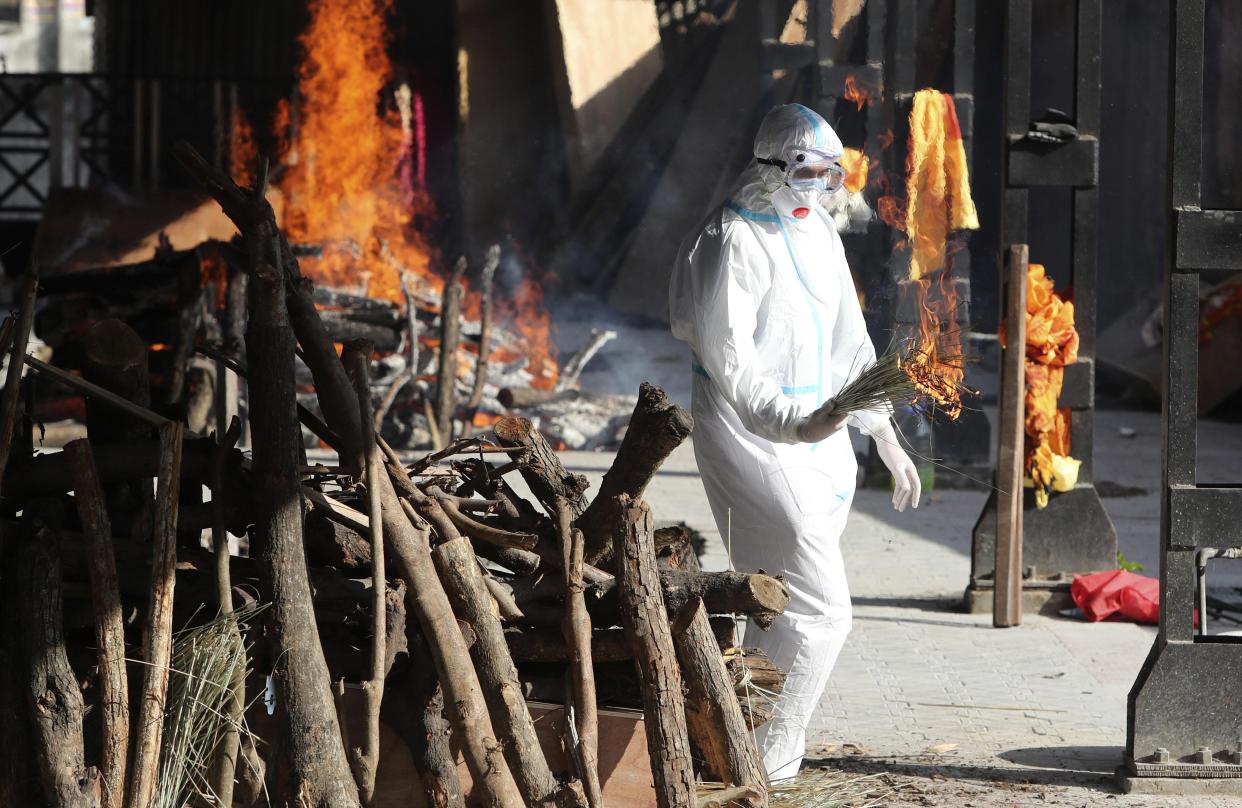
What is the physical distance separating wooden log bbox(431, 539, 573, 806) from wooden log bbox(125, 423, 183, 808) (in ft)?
2.11

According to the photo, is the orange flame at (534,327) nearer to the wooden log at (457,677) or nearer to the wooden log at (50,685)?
the wooden log at (457,677)

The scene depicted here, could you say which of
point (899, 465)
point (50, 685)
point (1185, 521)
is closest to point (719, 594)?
point (899, 465)

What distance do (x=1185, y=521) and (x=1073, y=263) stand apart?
112 inches

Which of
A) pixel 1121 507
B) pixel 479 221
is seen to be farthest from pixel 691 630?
pixel 479 221

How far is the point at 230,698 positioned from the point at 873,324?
360cm

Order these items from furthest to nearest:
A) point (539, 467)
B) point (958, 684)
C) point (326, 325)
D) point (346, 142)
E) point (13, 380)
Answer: point (346, 142)
point (326, 325)
point (958, 684)
point (539, 467)
point (13, 380)

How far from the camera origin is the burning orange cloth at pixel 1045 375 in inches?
285

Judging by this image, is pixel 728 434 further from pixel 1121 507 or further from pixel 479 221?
pixel 479 221

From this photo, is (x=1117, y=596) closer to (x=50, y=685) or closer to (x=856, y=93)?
(x=856, y=93)

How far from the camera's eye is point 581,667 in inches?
146

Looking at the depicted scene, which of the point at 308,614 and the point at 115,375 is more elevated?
the point at 115,375

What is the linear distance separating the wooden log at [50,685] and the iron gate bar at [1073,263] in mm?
4777

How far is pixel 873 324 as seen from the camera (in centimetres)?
639

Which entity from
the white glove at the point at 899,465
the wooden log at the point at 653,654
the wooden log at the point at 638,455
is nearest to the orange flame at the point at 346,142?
the white glove at the point at 899,465
